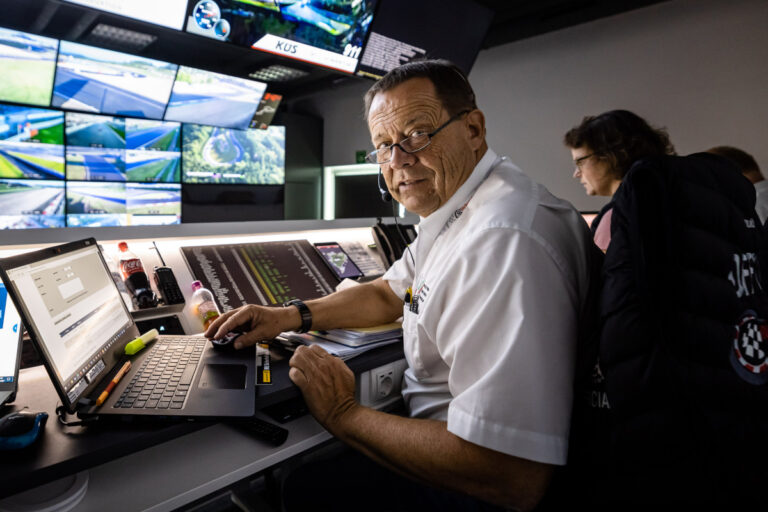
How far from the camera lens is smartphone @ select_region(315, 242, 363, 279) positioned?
178 cm

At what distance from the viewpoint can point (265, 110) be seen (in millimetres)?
4395

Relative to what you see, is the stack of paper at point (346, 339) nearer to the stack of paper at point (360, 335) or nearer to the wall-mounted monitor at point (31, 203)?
the stack of paper at point (360, 335)

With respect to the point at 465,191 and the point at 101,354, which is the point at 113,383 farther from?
the point at 465,191

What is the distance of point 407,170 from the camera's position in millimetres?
1204

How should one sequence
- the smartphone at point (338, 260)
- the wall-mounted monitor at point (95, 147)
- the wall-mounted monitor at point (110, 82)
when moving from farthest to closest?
the wall-mounted monitor at point (95, 147)
the wall-mounted monitor at point (110, 82)
the smartphone at point (338, 260)

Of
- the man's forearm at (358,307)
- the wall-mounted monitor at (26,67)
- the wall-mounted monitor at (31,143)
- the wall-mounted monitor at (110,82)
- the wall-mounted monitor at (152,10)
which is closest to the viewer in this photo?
the man's forearm at (358,307)

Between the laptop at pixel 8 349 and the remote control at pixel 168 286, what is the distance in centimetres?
41

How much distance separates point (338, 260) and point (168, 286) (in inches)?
25.9

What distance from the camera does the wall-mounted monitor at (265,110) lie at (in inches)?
171

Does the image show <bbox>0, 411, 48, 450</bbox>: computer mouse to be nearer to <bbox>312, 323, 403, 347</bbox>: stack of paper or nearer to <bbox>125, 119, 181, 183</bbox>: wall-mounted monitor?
<bbox>312, 323, 403, 347</bbox>: stack of paper

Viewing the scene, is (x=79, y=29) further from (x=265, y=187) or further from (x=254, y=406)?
(x=254, y=406)

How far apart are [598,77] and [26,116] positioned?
4.37 m

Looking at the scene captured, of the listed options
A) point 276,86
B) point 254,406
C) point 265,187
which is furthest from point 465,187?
point 276,86

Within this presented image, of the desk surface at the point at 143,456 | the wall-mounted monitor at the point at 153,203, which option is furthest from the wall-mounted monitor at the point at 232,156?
the desk surface at the point at 143,456
